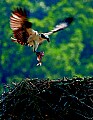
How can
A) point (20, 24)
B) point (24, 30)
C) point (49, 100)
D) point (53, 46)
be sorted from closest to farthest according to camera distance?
point (49, 100) → point (20, 24) → point (24, 30) → point (53, 46)

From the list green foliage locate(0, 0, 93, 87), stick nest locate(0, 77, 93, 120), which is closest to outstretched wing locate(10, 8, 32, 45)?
stick nest locate(0, 77, 93, 120)

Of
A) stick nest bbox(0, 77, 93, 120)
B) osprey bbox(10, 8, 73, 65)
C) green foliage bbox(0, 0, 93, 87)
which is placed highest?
osprey bbox(10, 8, 73, 65)

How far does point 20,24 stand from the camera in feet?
21.5

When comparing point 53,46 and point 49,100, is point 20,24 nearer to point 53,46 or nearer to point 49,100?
point 49,100

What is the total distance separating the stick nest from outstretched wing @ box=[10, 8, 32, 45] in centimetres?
49

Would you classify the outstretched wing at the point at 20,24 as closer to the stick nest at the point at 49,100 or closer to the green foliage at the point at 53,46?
the stick nest at the point at 49,100

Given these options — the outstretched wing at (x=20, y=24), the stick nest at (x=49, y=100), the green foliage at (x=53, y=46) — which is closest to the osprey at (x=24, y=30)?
the outstretched wing at (x=20, y=24)

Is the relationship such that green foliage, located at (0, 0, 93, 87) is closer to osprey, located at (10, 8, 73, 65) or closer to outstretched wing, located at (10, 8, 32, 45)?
osprey, located at (10, 8, 73, 65)

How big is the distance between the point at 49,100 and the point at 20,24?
0.73 meters

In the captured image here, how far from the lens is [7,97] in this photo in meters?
6.44

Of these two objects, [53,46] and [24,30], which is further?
[53,46]

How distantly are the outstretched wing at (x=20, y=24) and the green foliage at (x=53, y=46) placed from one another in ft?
65.9

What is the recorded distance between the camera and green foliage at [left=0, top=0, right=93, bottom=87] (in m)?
29.2

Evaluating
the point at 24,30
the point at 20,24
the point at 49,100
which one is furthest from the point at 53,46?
the point at 49,100
